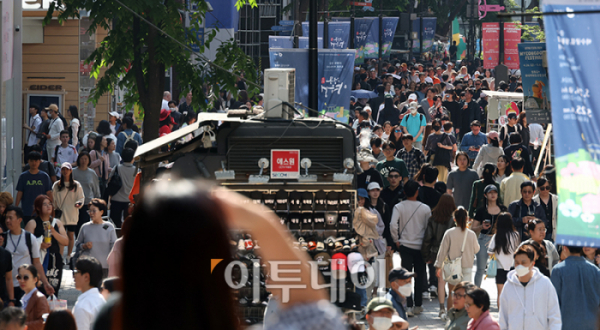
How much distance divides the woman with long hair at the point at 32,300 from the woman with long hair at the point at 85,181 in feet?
19.6

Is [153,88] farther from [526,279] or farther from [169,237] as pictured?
[169,237]

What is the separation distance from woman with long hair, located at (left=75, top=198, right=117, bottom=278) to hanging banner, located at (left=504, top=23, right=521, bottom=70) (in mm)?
27798

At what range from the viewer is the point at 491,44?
35.1 meters

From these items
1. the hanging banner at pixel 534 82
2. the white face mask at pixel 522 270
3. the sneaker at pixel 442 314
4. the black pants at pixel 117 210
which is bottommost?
the sneaker at pixel 442 314

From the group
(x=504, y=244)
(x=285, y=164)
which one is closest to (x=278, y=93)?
(x=285, y=164)

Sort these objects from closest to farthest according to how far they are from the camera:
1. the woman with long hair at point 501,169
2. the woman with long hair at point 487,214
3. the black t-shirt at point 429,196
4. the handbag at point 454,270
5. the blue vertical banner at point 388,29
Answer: the handbag at point 454,270 < the woman with long hair at point 487,214 < the black t-shirt at point 429,196 < the woman with long hair at point 501,169 < the blue vertical banner at point 388,29

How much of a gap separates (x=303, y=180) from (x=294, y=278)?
8.18 meters

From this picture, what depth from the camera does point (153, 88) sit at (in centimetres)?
1527

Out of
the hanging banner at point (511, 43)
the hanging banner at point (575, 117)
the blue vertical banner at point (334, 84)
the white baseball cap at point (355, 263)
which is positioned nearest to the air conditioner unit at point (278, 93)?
the white baseball cap at point (355, 263)

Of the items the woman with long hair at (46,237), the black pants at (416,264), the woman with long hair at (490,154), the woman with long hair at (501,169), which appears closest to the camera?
the woman with long hair at (46,237)

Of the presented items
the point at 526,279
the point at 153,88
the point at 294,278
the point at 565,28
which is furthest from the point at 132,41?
the point at 294,278

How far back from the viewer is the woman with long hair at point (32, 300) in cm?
760

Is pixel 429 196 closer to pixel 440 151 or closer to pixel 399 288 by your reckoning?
pixel 399 288

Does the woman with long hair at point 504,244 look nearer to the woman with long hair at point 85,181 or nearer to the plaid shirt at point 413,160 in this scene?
the plaid shirt at point 413,160
